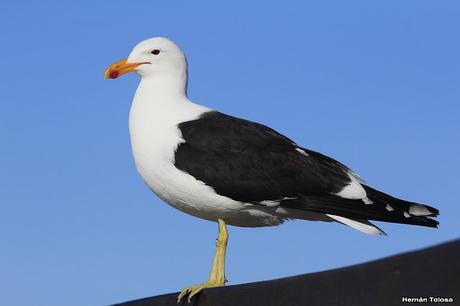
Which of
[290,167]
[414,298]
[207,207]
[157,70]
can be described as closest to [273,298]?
[414,298]

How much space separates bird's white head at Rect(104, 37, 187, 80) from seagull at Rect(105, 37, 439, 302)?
0.53 m

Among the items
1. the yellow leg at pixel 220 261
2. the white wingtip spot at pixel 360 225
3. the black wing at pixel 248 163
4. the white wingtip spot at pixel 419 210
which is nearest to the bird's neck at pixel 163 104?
the black wing at pixel 248 163

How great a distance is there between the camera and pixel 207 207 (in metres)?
7.29

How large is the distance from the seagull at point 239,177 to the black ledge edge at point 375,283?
2414 millimetres

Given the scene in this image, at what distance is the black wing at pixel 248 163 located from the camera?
739cm

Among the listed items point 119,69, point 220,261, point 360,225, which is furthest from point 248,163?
point 119,69

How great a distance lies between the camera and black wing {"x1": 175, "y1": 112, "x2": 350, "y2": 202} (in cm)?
739

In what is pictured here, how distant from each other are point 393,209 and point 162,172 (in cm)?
220

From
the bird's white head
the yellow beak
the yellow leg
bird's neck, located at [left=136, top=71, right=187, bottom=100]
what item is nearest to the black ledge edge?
the yellow leg

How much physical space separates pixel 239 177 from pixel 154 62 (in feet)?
6.40

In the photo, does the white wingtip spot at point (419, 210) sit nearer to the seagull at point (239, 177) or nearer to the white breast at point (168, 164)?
the seagull at point (239, 177)

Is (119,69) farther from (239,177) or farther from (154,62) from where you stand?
(239,177)

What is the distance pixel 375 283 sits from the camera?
3.87 metres

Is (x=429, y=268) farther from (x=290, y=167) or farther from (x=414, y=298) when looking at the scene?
(x=290, y=167)
